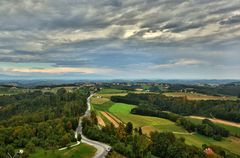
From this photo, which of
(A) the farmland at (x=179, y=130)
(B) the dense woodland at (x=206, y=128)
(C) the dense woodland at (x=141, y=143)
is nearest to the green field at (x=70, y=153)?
(C) the dense woodland at (x=141, y=143)

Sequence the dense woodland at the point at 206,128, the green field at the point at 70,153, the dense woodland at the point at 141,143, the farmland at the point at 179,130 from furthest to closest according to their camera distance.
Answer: the dense woodland at the point at 206,128
the farmland at the point at 179,130
the dense woodland at the point at 141,143
the green field at the point at 70,153

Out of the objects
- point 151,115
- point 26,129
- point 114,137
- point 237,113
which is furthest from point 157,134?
point 237,113

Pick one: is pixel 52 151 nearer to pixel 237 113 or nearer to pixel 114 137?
pixel 114 137

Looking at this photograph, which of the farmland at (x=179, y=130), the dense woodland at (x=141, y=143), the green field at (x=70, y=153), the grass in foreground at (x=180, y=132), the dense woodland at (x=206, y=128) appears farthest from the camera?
the dense woodland at (x=206, y=128)

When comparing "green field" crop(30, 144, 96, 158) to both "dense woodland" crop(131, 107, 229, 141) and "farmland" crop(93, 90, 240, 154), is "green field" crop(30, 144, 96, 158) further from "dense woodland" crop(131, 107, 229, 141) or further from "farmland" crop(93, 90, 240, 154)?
"dense woodland" crop(131, 107, 229, 141)

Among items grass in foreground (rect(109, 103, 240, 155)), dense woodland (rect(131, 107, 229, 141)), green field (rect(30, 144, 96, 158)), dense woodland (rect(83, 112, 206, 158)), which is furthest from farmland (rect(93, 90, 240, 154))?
green field (rect(30, 144, 96, 158))

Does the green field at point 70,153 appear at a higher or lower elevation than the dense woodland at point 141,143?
higher

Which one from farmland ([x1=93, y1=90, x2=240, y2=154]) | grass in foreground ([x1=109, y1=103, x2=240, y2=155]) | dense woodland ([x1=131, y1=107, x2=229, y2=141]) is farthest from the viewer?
dense woodland ([x1=131, y1=107, x2=229, y2=141])

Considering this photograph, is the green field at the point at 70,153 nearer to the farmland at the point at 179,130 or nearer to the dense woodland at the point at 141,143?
the dense woodland at the point at 141,143
